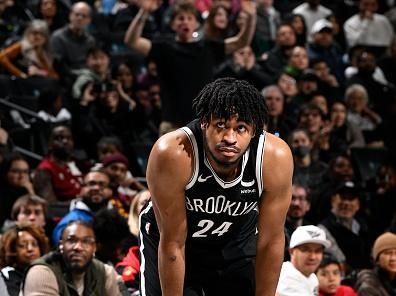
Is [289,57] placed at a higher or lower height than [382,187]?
higher

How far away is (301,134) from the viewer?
9.16 m

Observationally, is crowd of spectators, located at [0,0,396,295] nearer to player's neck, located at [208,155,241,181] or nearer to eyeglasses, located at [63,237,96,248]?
eyeglasses, located at [63,237,96,248]

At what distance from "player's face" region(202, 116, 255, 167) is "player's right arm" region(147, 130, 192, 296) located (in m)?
0.14

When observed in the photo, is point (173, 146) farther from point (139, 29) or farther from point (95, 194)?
point (139, 29)

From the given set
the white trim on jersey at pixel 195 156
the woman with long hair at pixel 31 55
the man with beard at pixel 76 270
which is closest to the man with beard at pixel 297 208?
the man with beard at pixel 76 270

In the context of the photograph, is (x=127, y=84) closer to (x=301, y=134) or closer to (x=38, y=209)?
(x=301, y=134)

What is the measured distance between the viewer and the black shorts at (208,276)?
14.7 feet

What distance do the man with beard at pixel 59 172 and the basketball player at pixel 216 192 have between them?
150 inches

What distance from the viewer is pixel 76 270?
229 inches

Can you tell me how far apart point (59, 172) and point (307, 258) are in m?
2.81

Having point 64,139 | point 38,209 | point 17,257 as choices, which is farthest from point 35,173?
point 17,257

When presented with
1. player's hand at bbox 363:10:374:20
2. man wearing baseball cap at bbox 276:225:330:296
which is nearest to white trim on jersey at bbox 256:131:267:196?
man wearing baseball cap at bbox 276:225:330:296

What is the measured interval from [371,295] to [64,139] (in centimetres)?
315

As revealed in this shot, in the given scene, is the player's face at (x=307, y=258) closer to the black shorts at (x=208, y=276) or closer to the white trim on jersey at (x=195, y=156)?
the black shorts at (x=208, y=276)
